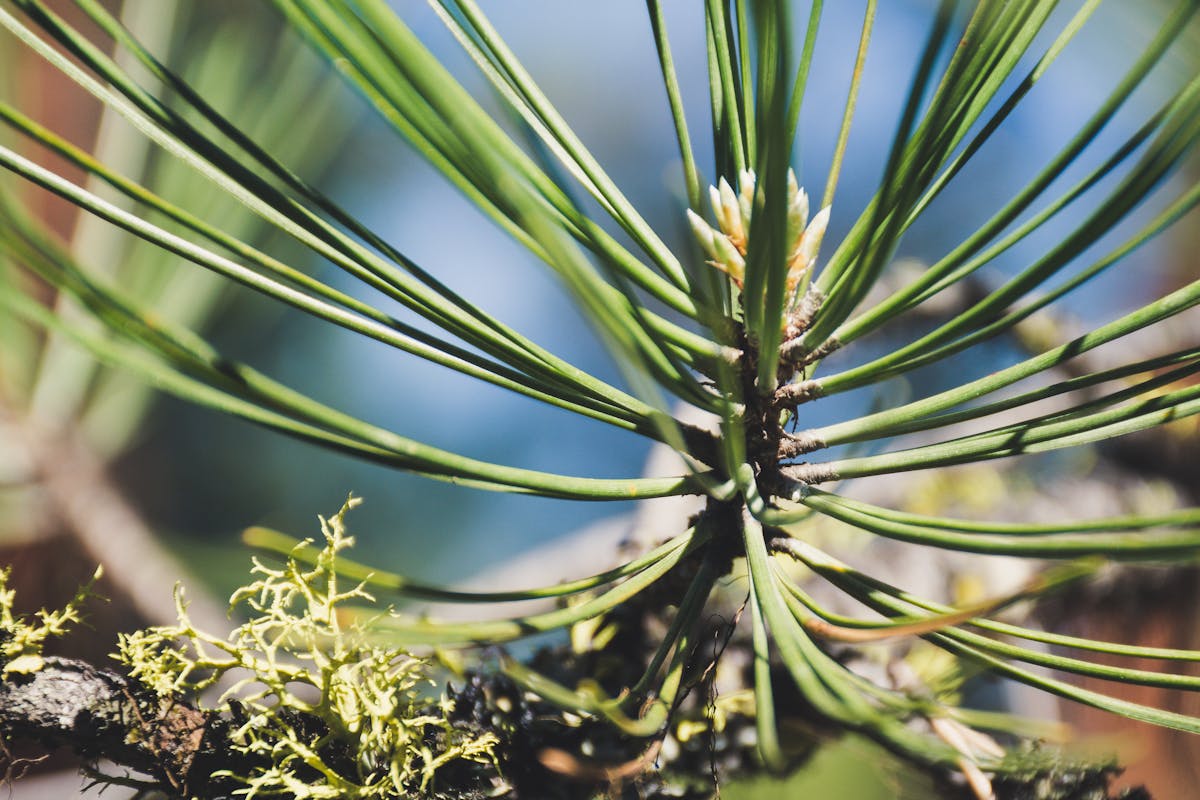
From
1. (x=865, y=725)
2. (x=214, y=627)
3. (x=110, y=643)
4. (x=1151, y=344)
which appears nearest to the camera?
(x=865, y=725)

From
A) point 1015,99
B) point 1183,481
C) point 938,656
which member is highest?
point 1015,99

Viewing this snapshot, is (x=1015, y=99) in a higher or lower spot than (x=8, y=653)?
higher

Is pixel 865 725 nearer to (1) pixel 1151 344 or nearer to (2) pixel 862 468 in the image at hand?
(2) pixel 862 468

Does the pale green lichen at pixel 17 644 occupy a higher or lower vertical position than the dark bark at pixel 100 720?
higher

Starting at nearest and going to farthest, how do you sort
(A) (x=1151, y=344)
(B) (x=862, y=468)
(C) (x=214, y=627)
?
(B) (x=862, y=468) → (C) (x=214, y=627) → (A) (x=1151, y=344)

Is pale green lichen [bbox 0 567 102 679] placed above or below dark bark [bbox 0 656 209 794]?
above

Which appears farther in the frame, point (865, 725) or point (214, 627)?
point (214, 627)

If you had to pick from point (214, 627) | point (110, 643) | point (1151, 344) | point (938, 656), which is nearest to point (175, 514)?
point (110, 643)
